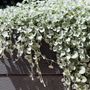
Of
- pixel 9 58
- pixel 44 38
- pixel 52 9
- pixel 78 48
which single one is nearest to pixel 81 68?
pixel 78 48

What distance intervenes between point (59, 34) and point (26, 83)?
21.2 inches

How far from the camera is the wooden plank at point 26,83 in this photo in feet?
7.41

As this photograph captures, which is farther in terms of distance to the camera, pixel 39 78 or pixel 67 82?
pixel 39 78

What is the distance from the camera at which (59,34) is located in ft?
6.64

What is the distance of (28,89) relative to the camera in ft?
7.68

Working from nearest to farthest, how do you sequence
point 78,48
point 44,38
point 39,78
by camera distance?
point 78,48 < point 44,38 < point 39,78

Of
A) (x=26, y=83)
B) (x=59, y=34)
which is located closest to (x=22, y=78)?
(x=26, y=83)

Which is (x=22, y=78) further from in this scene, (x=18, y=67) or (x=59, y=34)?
(x=59, y=34)

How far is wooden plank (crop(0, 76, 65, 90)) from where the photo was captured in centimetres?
226

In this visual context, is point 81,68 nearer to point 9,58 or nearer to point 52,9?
point 52,9

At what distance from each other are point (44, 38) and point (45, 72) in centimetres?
28

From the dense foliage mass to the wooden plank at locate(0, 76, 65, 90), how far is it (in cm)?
8

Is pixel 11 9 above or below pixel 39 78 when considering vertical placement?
above

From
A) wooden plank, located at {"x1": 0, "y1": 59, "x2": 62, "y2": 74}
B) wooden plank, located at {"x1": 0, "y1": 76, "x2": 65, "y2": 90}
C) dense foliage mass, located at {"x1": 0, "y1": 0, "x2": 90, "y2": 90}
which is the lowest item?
wooden plank, located at {"x1": 0, "y1": 76, "x2": 65, "y2": 90}
